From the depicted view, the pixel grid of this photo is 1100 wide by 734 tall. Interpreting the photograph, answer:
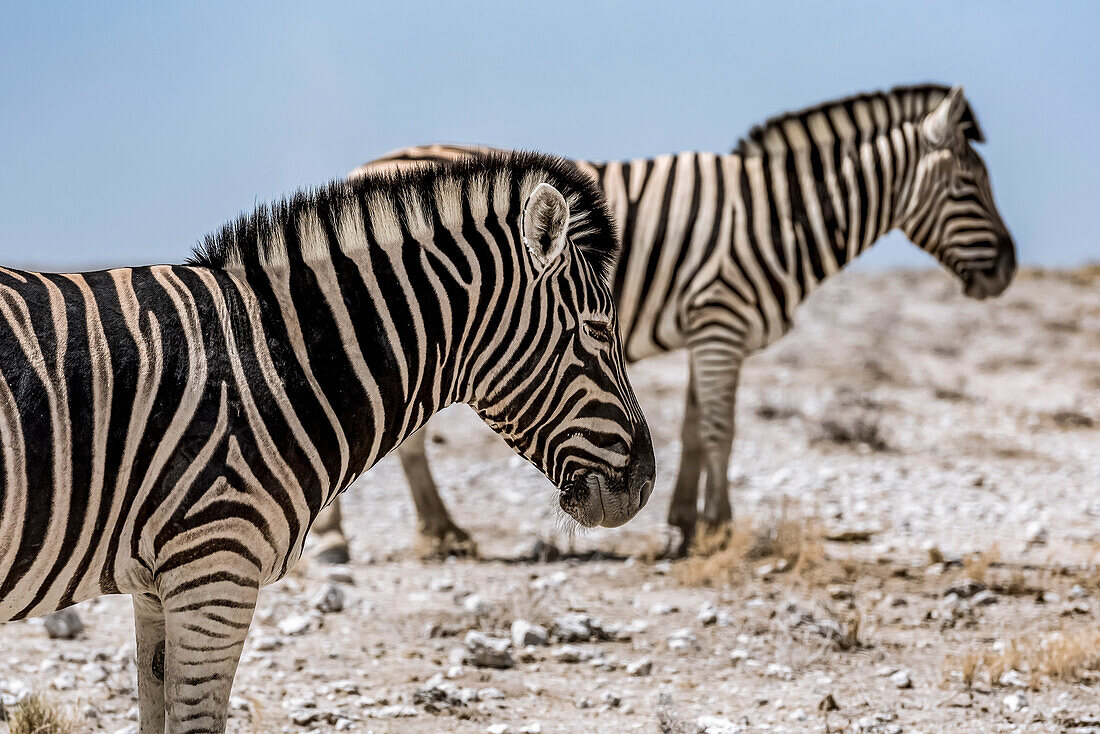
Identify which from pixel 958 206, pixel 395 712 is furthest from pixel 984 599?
pixel 395 712

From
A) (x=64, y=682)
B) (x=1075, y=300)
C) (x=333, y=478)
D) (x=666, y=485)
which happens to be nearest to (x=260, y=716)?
(x=64, y=682)

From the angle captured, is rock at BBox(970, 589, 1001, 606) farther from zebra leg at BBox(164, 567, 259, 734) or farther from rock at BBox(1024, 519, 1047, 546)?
zebra leg at BBox(164, 567, 259, 734)

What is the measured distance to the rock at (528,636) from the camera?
5973 millimetres

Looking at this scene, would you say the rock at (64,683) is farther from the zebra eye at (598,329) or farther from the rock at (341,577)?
the zebra eye at (598,329)

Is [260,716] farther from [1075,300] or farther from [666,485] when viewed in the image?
[1075,300]

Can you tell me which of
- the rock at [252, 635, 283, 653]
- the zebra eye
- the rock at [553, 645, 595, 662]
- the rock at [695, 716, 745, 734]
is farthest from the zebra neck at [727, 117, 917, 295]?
the zebra eye

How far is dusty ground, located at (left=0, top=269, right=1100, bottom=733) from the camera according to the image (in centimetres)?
501

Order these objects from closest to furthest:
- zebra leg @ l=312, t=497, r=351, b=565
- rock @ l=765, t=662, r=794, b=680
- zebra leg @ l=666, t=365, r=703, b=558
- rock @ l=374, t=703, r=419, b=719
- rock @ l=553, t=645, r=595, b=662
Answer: rock @ l=374, t=703, r=419, b=719 → rock @ l=765, t=662, r=794, b=680 → rock @ l=553, t=645, r=595, b=662 → zebra leg @ l=312, t=497, r=351, b=565 → zebra leg @ l=666, t=365, r=703, b=558

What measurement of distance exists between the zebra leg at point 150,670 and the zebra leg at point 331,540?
4532 millimetres

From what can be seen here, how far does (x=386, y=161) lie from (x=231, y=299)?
4.76 metres

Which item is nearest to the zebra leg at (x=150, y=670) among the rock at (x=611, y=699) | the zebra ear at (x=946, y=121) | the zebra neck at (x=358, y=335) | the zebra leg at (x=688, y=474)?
the zebra neck at (x=358, y=335)

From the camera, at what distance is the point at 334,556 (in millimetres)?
8172

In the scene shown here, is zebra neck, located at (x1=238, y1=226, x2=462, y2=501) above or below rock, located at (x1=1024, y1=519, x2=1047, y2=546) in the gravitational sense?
above

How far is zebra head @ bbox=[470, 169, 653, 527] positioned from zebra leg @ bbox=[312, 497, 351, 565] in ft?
16.0
